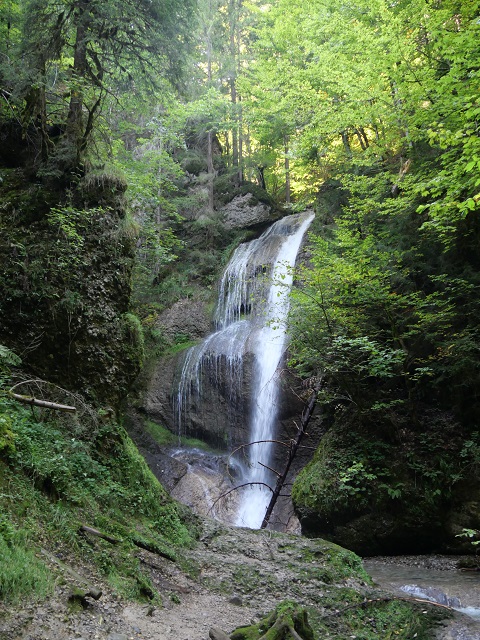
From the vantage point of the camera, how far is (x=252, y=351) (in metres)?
14.9

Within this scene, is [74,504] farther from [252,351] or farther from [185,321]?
[185,321]

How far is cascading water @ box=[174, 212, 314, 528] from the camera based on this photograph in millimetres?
13172

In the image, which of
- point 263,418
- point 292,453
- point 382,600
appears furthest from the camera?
point 263,418

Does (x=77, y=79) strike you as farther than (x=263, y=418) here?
No

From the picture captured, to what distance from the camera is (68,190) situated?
7805 mm

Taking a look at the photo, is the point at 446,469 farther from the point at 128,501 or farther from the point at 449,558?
the point at 128,501

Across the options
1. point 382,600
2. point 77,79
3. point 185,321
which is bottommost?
point 382,600

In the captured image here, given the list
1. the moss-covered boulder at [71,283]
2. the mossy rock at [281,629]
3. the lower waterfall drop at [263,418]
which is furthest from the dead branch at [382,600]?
the lower waterfall drop at [263,418]

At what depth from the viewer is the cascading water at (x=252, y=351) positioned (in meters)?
13.2

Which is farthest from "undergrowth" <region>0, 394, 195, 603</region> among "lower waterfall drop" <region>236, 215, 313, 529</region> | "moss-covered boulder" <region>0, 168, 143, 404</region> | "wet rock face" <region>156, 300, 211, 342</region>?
"wet rock face" <region>156, 300, 211, 342</region>

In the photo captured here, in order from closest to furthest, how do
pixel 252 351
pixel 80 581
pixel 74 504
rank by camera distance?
1. pixel 80 581
2. pixel 74 504
3. pixel 252 351

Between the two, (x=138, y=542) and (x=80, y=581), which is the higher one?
(x=80, y=581)

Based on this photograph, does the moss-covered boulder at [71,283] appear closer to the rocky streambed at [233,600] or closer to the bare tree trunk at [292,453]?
the rocky streambed at [233,600]

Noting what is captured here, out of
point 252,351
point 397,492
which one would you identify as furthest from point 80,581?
point 252,351
